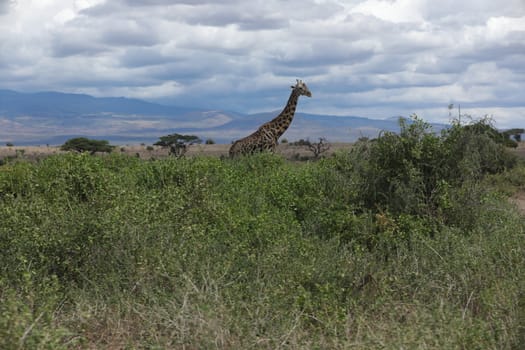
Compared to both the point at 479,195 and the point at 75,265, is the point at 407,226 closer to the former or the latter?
the point at 479,195

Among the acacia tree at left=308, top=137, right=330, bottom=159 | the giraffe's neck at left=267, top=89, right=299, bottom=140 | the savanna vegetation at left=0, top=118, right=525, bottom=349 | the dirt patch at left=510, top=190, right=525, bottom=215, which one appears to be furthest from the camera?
the acacia tree at left=308, top=137, right=330, bottom=159

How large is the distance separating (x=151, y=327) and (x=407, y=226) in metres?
4.34

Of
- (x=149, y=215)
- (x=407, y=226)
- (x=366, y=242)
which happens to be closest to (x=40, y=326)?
(x=149, y=215)

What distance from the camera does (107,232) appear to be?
7.12 metres

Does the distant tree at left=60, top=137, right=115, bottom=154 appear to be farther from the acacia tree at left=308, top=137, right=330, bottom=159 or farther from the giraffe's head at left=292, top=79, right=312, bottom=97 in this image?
the giraffe's head at left=292, top=79, right=312, bottom=97

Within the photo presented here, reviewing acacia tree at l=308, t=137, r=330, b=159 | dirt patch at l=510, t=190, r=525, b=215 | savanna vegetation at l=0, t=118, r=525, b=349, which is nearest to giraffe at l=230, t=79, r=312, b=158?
savanna vegetation at l=0, t=118, r=525, b=349

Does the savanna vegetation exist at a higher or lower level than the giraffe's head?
lower

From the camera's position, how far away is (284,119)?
16.8 m

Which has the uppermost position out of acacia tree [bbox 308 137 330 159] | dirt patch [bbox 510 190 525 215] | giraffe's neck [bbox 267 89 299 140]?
giraffe's neck [bbox 267 89 299 140]

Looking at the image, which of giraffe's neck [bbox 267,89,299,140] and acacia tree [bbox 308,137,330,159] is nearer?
giraffe's neck [bbox 267,89,299,140]

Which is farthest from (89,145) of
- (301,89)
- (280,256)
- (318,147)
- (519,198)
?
(280,256)

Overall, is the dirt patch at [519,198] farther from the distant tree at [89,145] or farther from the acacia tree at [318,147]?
the distant tree at [89,145]

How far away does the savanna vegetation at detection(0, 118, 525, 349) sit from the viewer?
18.7 feet

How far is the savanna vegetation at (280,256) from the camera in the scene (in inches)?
224
